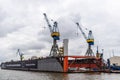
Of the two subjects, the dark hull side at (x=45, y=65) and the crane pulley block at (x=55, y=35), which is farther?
the crane pulley block at (x=55, y=35)

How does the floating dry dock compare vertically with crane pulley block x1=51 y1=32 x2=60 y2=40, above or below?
below

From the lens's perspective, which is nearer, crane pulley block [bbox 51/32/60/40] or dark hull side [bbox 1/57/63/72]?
dark hull side [bbox 1/57/63/72]

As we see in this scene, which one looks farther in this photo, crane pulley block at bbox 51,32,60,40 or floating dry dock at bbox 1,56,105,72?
crane pulley block at bbox 51,32,60,40

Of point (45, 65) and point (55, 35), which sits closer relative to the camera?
point (45, 65)

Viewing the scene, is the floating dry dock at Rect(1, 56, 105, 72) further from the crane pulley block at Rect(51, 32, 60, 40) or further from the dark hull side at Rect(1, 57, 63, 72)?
the crane pulley block at Rect(51, 32, 60, 40)

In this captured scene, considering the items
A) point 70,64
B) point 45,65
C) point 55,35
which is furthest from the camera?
point 55,35

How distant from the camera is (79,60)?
142625 mm

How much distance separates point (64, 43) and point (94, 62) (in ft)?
83.9

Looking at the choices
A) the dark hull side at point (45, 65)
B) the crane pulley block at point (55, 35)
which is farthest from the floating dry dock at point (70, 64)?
the crane pulley block at point (55, 35)

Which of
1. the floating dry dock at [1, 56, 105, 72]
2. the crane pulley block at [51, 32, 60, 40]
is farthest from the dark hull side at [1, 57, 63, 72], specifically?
the crane pulley block at [51, 32, 60, 40]

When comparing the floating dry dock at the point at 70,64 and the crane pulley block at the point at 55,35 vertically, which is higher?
the crane pulley block at the point at 55,35

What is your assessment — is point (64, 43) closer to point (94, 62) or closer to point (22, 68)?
point (94, 62)

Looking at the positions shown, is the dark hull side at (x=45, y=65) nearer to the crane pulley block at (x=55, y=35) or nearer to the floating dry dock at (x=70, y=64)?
the floating dry dock at (x=70, y=64)

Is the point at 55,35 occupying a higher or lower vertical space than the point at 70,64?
higher
